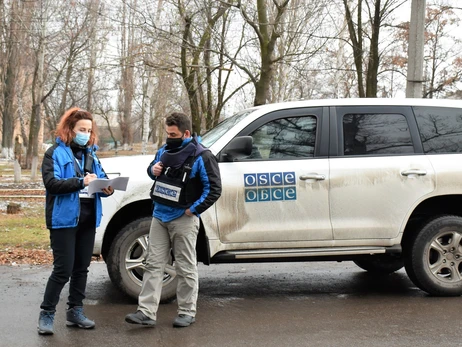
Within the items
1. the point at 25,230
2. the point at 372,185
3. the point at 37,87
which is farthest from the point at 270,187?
the point at 37,87

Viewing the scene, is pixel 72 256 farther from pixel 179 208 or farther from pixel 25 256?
pixel 25 256

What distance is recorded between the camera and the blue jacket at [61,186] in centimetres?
459

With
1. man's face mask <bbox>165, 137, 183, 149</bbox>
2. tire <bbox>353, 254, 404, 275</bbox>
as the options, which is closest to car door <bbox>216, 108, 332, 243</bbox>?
man's face mask <bbox>165, 137, 183, 149</bbox>

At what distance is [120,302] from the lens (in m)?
5.86

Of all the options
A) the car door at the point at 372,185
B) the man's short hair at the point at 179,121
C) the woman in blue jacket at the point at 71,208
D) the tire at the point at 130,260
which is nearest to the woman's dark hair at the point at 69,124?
the woman in blue jacket at the point at 71,208

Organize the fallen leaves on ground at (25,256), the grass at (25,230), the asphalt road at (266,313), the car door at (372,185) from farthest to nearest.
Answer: the grass at (25,230), the fallen leaves on ground at (25,256), the car door at (372,185), the asphalt road at (266,313)

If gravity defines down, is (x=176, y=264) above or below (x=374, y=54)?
below

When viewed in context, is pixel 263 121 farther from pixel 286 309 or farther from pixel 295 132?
pixel 286 309

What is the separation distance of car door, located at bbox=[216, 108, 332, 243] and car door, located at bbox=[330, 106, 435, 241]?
0.14 m

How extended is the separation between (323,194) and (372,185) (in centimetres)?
49

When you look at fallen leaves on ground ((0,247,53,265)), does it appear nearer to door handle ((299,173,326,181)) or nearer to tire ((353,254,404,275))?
door handle ((299,173,326,181))

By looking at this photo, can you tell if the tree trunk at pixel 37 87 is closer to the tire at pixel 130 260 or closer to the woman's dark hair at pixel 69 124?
the tire at pixel 130 260

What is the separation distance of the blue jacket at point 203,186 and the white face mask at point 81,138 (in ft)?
2.60

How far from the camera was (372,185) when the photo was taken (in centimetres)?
586
